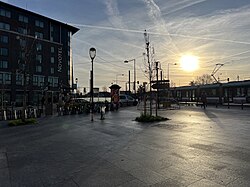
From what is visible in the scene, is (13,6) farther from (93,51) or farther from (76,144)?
(76,144)

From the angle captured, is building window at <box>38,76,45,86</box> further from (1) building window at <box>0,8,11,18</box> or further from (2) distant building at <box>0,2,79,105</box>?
(1) building window at <box>0,8,11,18</box>

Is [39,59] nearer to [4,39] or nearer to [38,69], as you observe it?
[38,69]

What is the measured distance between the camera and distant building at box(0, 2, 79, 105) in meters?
46.0

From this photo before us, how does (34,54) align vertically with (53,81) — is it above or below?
above

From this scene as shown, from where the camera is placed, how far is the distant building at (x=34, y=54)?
151 ft

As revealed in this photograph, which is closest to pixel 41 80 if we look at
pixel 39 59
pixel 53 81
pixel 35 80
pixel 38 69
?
pixel 35 80

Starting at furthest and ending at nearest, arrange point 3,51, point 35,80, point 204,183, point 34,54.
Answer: point 35,80 → point 34,54 → point 3,51 → point 204,183

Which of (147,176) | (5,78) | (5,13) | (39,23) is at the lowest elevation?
(147,176)

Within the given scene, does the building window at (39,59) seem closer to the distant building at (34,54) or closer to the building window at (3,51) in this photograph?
the distant building at (34,54)

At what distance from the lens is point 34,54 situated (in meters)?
50.3

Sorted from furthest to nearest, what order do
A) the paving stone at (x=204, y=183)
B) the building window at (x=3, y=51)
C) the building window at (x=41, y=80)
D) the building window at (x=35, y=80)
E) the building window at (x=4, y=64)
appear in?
the building window at (x=41, y=80) < the building window at (x=35, y=80) < the building window at (x=3, y=51) < the building window at (x=4, y=64) < the paving stone at (x=204, y=183)

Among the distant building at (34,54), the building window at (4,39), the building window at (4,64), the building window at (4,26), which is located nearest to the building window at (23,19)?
the distant building at (34,54)

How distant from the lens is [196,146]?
7027 mm

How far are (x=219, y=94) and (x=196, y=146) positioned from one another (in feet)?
111
